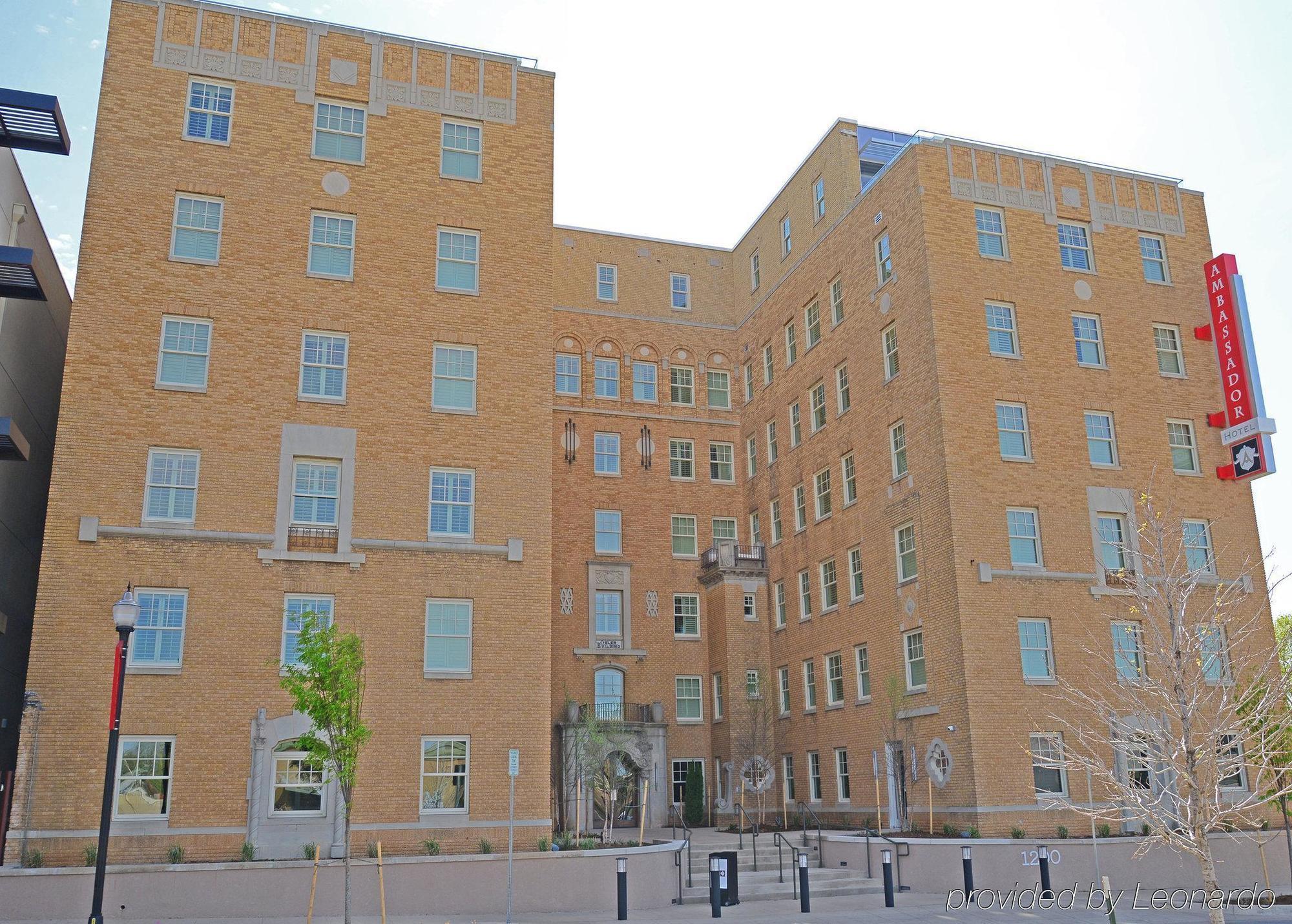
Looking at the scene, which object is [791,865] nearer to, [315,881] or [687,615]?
[315,881]

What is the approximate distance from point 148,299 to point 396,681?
10.8 m

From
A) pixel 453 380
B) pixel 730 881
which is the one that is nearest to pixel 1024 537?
pixel 730 881

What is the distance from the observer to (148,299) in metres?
26.2

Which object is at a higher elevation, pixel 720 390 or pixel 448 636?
pixel 720 390

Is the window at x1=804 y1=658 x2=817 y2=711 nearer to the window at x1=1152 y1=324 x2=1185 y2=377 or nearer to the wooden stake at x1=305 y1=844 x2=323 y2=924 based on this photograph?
the window at x1=1152 y1=324 x2=1185 y2=377

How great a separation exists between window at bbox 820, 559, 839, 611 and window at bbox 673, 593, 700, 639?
261 inches

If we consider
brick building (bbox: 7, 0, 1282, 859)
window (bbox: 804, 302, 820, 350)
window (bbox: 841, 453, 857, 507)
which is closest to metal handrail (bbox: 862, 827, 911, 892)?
brick building (bbox: 7, 0, 1282, 859)

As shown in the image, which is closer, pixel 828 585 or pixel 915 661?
pixel 915 661

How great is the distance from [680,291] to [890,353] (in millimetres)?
14913

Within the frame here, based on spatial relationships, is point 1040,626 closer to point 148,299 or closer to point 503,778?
point 503,778

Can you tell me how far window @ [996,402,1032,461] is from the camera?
32.1 meters

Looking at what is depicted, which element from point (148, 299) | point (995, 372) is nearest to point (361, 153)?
point (148, 299)

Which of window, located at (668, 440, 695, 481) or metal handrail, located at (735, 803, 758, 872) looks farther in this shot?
window, located at (668, 440, 695, 481)

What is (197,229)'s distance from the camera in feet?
88.8
